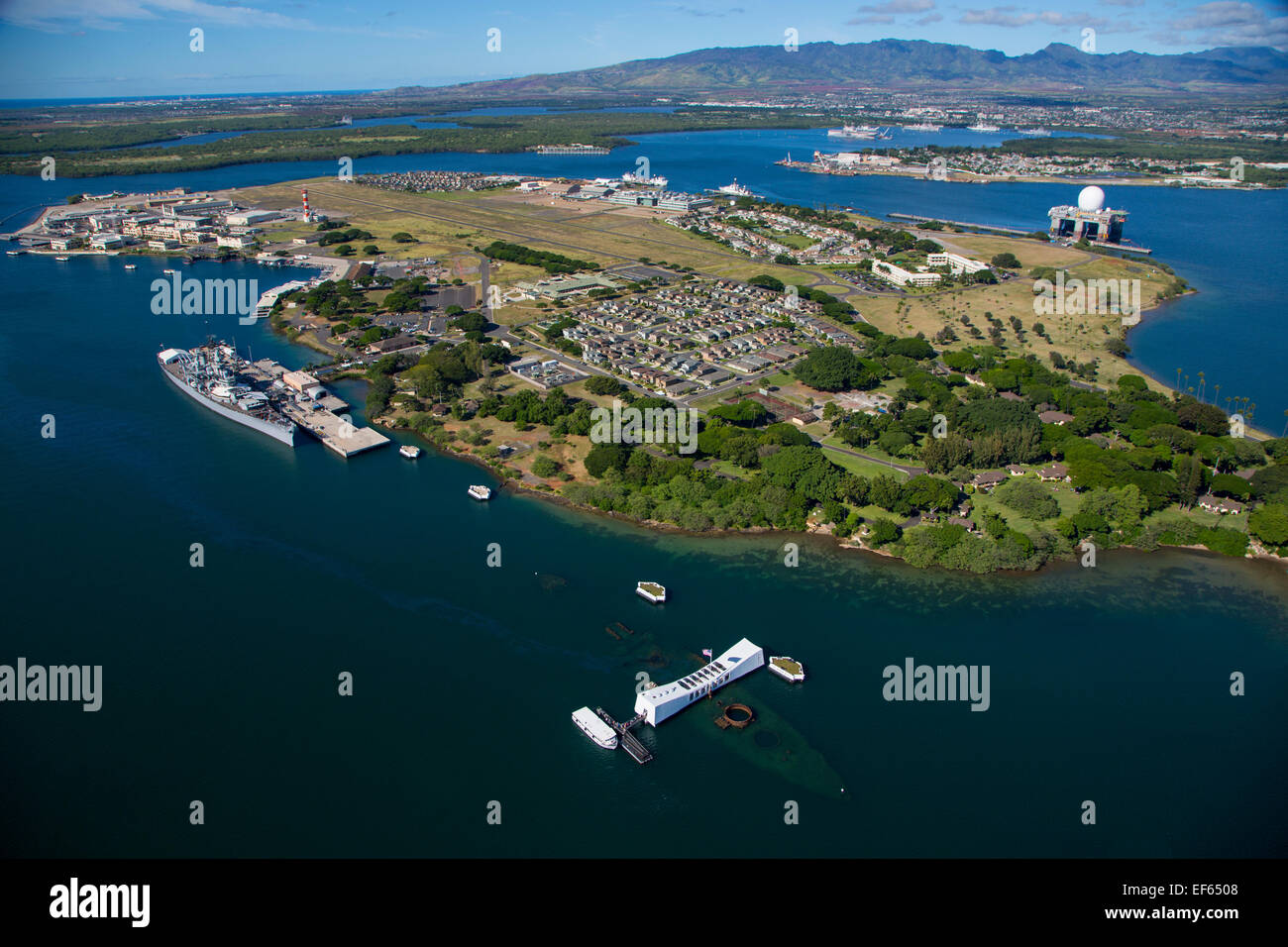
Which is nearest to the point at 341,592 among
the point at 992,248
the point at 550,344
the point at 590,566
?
the point at 590,566

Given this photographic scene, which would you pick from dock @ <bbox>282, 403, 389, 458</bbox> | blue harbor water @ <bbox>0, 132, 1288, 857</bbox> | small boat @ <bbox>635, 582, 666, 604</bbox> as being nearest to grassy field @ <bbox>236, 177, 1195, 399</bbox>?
dock @ <bbox>282, 403, 389, 458</bbox>

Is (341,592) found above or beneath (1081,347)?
beneath

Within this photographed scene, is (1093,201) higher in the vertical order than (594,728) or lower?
higher

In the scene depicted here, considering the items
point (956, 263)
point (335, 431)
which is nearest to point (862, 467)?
point (335, 431)

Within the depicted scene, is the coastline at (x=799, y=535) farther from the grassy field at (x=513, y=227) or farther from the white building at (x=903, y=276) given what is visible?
the white building at (x=903, y=276)

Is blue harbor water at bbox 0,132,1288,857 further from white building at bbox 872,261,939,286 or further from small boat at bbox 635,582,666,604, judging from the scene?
white building at bbox 872,261,939,286

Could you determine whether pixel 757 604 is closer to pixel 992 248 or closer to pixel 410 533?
pixel 410 533

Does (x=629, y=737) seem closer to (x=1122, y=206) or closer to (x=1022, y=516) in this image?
(x=1022, y=516)

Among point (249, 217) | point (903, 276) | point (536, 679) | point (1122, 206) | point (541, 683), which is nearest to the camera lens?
point (541, 683)
